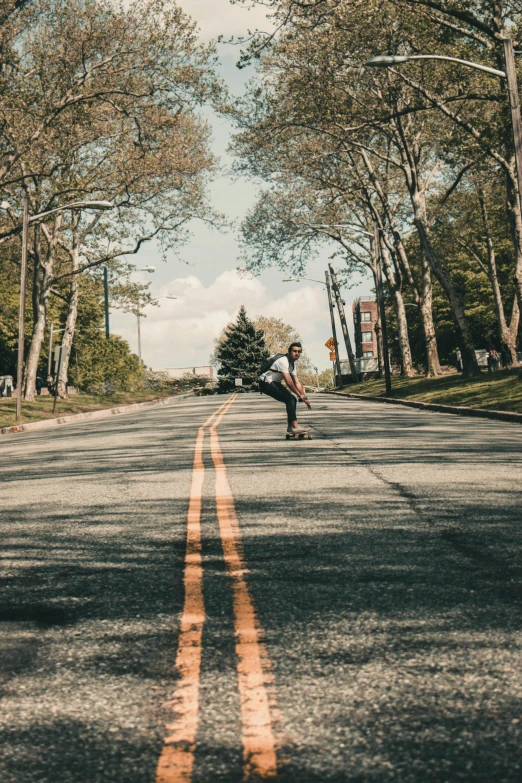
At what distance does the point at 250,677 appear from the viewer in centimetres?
397

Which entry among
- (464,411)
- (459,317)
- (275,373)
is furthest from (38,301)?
(275,373)

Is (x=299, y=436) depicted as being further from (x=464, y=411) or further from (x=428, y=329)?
(x=428, y=329)

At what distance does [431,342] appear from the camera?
142ft

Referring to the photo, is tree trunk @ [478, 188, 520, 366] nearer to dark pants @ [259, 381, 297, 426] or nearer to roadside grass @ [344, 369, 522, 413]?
roadside grass @ [344, 369, 522, 413]

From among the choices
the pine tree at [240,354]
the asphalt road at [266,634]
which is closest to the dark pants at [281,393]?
the asphalt road at [266,634]

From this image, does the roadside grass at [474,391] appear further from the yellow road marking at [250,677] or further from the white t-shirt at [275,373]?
the yellow road marking at [250,677]

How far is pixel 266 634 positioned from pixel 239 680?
68 cm

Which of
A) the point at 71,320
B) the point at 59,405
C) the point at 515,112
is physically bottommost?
the point at 59,405

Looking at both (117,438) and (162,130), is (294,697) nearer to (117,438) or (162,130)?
(117,438)

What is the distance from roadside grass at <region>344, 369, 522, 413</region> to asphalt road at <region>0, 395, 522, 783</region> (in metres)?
15.9

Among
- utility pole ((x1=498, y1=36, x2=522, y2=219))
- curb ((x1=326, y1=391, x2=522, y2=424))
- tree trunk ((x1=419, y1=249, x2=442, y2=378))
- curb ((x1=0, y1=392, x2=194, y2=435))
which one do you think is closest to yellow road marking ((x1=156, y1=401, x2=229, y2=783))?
curb ((x1=326, y1=391, x2=522, y2=424))

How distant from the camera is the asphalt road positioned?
3211 millimetres

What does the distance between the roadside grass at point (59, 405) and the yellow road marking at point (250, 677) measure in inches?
1133

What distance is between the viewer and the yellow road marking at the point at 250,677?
3.14 meters
